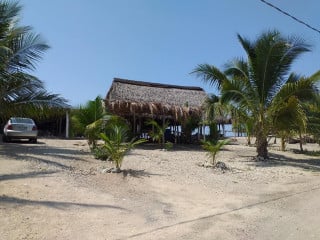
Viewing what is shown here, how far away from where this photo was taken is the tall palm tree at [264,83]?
18812 millimetres

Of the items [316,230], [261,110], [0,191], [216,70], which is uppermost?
[216,70]

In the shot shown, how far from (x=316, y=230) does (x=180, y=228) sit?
8.03ft

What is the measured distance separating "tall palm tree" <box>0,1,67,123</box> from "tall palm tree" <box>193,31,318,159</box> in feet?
25.5

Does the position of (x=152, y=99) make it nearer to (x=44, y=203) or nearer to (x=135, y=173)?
(x=135, y=173)

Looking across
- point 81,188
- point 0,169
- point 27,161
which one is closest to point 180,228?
point 81,188

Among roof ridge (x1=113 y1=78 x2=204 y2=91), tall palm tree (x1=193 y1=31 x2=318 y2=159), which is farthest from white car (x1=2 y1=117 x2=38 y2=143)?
tall palm tree (x1=193 y1=31 x2=318 y2=159)

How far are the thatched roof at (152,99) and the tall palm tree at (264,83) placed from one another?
530 cm

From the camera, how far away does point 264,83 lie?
62.5 ft

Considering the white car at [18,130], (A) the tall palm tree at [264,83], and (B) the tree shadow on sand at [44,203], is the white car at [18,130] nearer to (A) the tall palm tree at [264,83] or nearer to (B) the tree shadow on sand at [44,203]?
(A) the tall palm tree at [264,83]

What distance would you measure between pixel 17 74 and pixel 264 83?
1045 centimetres

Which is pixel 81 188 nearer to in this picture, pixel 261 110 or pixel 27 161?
pixel 27 161

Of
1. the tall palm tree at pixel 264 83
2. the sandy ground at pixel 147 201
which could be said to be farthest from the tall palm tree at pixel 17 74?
the tall palm tree at pixel 264 83

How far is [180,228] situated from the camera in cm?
732

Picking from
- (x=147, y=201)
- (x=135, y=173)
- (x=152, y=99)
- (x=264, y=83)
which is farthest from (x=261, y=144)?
(x=147, y=201)
